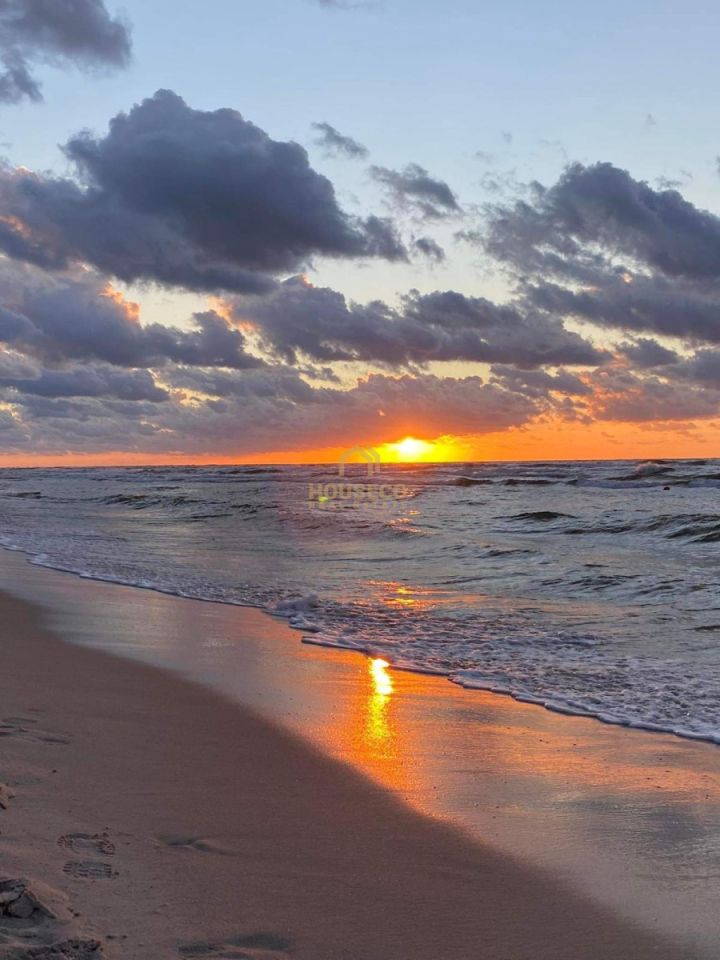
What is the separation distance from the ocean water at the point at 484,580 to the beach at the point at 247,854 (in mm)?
1891

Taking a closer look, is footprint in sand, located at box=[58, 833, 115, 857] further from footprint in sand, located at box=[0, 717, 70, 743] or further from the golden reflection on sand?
the golden reflection on sand

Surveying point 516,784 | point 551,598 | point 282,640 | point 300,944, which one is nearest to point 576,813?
Answer: point 516,784

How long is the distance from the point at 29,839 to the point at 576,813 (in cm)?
242

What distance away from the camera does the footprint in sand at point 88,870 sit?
2.93 meters

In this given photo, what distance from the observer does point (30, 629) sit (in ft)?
27.5

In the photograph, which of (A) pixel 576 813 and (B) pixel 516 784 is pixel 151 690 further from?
(A) pixel 576 813

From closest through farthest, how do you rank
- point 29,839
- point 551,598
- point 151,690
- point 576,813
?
point 29,839, point 576,813, point 151,690, point 551,598

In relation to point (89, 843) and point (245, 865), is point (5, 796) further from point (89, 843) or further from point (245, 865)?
point (245, 865)

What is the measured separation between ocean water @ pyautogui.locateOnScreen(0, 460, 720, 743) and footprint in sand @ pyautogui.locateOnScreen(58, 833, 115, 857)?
12.4 feet

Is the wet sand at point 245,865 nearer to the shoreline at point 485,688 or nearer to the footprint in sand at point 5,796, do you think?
the footprint in sand at point 5,796

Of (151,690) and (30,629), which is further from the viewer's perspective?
(30,629)

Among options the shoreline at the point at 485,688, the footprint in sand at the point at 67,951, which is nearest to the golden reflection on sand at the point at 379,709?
the shoreline at the point at 485,688

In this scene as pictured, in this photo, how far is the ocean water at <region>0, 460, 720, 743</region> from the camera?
7.18m

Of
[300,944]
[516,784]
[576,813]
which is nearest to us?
[300,944]
